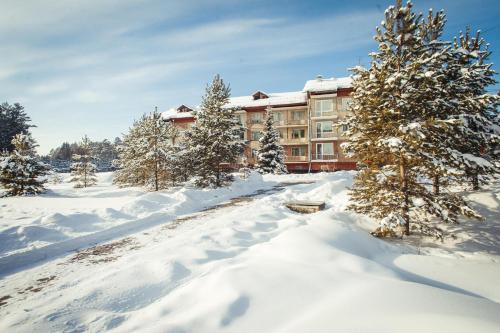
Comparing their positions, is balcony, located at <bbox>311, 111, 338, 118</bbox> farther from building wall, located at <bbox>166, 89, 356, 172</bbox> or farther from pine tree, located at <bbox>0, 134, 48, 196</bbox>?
pine tree, located at <bbox>0, 134, 48, 196</bbox>

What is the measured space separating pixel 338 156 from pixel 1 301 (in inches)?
1437

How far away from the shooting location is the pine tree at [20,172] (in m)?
17.0

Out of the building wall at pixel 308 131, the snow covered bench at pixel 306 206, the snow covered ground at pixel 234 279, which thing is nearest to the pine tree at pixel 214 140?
the snow covered bench at pixel 306 206

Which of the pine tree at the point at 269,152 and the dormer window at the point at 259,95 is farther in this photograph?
the dormer window at the point at 259,95

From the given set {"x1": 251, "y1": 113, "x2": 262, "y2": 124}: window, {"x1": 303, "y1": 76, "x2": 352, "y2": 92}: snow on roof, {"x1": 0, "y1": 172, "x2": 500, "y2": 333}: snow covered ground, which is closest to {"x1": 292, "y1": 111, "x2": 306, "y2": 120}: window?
{"x1": 303, "y1": 76, "x2": 352, "y2": 92}: snow on roof

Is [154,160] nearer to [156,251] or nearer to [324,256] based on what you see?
[156,251]

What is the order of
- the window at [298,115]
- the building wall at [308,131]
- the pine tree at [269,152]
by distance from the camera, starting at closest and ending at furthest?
1. the pine tree at [269,152]
2. the building wall at [308,131]
3. the window at [298,115]

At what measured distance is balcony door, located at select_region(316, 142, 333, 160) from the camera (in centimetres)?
3769

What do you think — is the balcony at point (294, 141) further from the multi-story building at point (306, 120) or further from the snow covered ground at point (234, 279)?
the snow covered ground at point (234, 279)

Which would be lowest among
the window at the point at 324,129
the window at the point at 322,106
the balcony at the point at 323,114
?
the window at the point at 324,129

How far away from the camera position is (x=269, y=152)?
Answer: 109ft

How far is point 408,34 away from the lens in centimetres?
831

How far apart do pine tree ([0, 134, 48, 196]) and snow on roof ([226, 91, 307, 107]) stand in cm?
2656

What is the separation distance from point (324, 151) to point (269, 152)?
9.65 m
